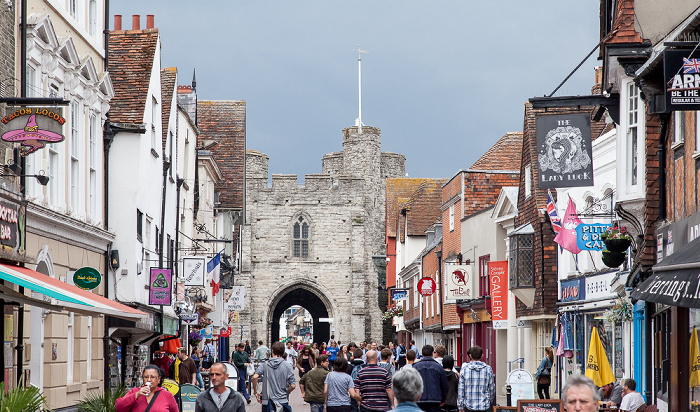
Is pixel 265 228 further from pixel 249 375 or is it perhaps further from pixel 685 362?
pixel 685 362

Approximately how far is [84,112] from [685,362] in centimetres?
1031

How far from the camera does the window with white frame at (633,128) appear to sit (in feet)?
49.9

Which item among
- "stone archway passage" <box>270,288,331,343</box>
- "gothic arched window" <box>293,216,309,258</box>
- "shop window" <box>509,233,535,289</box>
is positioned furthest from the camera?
"stone archway passage" <box>270,288,331,343</box>

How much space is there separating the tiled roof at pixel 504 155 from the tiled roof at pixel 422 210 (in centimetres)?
1366

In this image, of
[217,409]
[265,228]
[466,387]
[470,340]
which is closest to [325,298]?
[265,228]

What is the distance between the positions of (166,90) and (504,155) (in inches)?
635

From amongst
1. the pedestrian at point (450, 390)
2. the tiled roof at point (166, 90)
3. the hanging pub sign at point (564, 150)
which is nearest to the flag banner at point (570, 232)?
the hanging pub sign at point (564, 150)

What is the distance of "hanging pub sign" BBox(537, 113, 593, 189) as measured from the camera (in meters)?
16.1

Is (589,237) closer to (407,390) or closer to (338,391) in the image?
(338,391)

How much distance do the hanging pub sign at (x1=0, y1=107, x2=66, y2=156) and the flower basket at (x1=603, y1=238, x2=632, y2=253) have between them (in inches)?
325

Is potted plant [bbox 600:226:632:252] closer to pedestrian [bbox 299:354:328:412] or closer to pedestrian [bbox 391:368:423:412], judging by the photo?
pedestrian [bbox 299:354:328:412]

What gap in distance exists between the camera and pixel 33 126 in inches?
467

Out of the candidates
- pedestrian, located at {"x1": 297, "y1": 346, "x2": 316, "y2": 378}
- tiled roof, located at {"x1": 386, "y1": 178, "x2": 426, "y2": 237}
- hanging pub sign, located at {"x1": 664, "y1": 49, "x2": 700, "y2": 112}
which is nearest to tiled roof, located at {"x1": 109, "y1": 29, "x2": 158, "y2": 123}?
pedestrian, located at {"x1": 297, "y1": 346, "x2": 316, "y2": 378}

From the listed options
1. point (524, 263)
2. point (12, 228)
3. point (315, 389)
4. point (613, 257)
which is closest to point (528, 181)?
point (524, 263)
